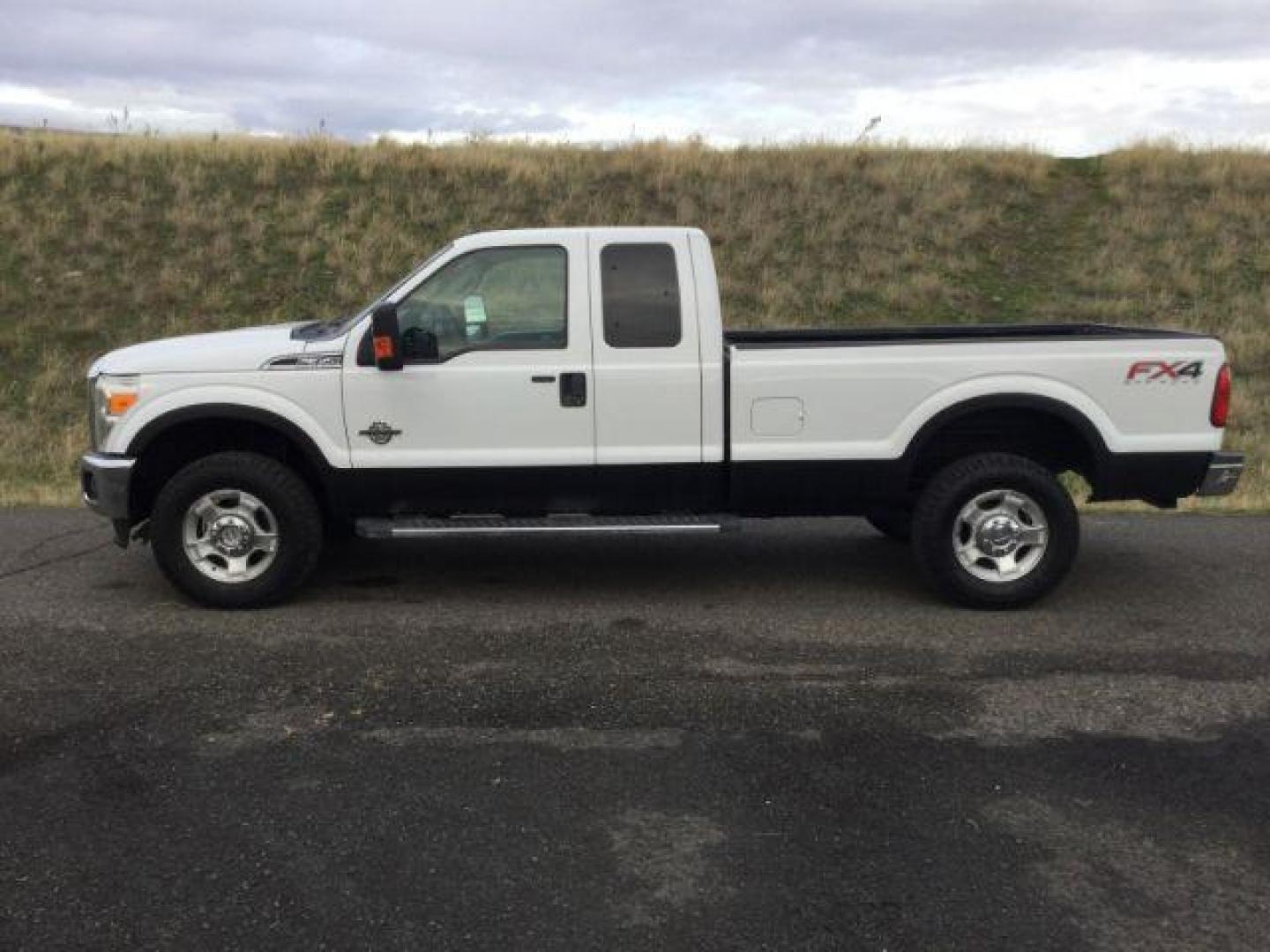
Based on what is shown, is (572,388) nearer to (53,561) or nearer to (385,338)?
(385,338)

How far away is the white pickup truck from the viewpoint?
19.9 feet

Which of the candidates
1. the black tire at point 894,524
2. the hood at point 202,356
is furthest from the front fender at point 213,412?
the black tire at point 894,524

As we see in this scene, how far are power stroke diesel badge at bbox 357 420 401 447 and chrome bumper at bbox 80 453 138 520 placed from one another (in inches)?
48.2

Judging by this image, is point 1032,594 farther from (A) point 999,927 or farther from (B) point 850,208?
(B) point 850,208

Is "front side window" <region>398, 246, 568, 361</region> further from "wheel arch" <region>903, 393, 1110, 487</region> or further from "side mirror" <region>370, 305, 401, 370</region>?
"wheel arch" <region>903, 393, 1110, 487</region>

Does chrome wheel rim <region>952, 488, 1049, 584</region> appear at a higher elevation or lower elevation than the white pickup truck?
lower

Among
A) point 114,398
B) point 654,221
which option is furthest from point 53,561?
point 654,221

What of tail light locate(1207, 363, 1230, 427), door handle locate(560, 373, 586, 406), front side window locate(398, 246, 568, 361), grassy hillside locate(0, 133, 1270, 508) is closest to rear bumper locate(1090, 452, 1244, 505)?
tail light locate(1207, 363, 1230, 427)

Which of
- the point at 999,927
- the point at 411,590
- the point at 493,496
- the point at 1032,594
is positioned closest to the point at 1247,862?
the point at 999,927

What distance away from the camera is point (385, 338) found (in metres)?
5.88

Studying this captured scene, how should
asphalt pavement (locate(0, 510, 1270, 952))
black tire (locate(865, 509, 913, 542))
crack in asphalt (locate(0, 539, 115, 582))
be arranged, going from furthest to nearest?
black tire (locate(865, 509, 913, 542)) < crack in asphalt (locate(0, 539, 115, 582)) < asphalt pavement (locate(0, 510, 1270, 952))

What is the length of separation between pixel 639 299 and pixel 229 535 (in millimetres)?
2501

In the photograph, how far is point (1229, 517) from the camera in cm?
878

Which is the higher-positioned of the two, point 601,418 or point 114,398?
point 114,398
